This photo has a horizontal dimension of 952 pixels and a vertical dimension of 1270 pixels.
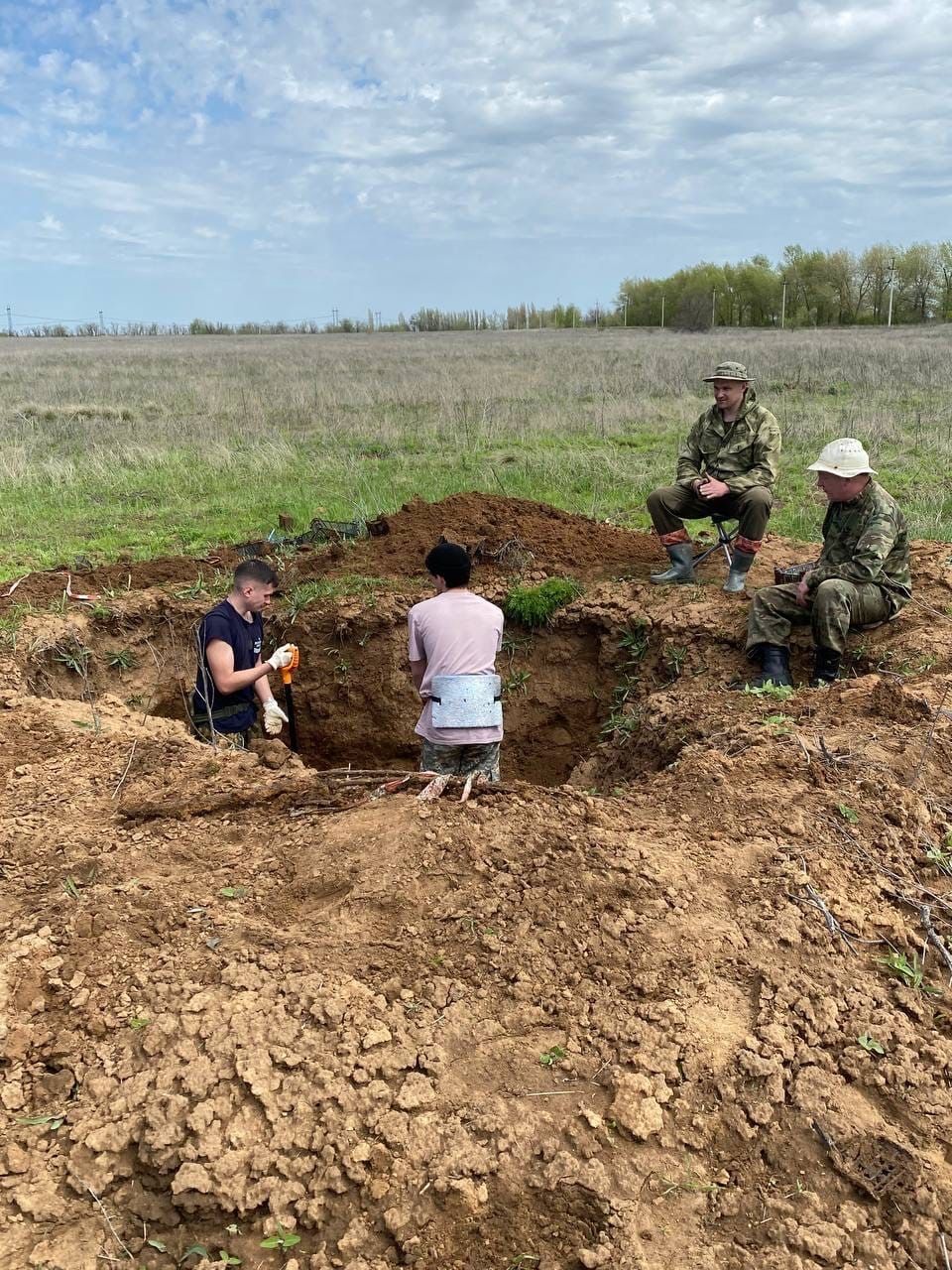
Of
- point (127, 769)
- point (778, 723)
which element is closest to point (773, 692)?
point (778, 723)

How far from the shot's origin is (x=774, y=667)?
185 inches

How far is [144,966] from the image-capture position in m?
2.46

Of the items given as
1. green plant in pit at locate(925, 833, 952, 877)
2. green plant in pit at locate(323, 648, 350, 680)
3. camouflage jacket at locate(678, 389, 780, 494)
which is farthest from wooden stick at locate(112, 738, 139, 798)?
camouflage jacket at locate(678, 389, 780, 494)

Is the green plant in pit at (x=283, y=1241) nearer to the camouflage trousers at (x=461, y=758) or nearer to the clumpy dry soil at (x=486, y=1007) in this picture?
the clumpy dry soil at (x=486, y=1007)

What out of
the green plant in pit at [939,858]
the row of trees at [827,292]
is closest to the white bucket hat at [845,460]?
the green plant in pit at [939,858]

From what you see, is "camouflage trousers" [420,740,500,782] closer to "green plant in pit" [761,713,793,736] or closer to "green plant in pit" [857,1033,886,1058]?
"green plant in pit" [761,713,793,736]

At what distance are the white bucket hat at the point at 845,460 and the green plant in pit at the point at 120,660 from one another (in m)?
4.38

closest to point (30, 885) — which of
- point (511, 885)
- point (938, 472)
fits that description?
point (511, 885)

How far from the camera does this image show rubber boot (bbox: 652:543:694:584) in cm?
586

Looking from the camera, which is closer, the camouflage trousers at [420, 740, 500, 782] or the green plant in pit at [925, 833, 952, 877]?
the green plant in pit at [925, 833, 952, 877]

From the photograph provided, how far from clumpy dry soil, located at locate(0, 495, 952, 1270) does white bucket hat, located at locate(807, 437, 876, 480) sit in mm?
1211

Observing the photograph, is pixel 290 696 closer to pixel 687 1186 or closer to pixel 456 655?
pixel 456 655

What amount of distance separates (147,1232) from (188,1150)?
0.54ft

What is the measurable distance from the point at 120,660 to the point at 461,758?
276 cm
